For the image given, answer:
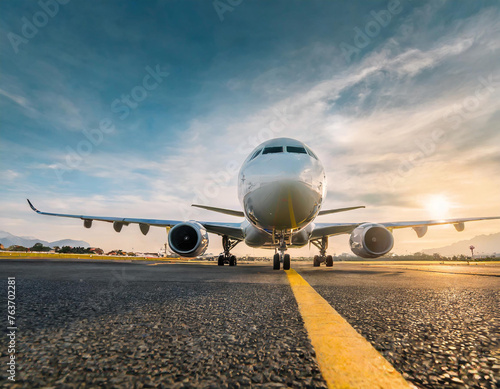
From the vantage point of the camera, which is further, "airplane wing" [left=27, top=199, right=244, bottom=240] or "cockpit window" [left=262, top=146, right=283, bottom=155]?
"airplane wing" [left=27, top=199, right=244, bottom=240]

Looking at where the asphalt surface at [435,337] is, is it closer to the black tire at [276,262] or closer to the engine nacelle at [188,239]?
the black tire at [276,262]

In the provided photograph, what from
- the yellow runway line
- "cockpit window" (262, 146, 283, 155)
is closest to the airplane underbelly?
"cockpit window" (262, 146, 283, 155)

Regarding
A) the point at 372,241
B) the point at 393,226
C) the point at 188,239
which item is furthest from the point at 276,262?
the point at 393,226

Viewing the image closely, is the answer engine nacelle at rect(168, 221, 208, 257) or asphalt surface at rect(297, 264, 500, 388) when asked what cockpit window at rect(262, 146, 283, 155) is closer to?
engine nacelle at rect(168, 221, 208, 257)

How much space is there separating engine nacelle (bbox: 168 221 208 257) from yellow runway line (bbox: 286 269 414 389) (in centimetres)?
873

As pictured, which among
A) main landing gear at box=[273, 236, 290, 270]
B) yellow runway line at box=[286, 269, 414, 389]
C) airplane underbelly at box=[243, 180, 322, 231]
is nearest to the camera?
yellow runway line at box=[286, 269, 414, 389]

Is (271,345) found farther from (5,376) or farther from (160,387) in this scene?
(5,376)

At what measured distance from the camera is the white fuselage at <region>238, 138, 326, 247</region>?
6.21m

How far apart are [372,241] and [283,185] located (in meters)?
5.84

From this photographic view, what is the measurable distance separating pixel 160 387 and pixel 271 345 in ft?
1.85

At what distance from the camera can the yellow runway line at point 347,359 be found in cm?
92

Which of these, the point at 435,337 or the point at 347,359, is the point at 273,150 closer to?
the point at 435,337

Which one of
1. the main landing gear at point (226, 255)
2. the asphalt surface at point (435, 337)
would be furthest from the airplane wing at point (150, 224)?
the asphalt surface at point (435, 337)

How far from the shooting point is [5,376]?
92cm
